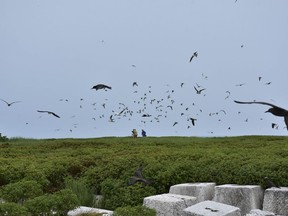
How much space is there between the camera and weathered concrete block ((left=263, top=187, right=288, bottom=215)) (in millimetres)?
11133

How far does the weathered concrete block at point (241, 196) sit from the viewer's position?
11.4m

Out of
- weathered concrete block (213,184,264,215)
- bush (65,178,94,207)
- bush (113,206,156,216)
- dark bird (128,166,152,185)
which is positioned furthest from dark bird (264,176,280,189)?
bush (65,178,94,207)

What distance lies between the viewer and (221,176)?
1278 centimetres

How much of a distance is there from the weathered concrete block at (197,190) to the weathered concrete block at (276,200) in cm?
129

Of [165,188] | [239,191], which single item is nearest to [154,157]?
[165,188]

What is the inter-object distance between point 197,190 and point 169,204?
1.20 m

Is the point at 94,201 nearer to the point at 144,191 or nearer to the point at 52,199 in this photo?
the point at 144,191

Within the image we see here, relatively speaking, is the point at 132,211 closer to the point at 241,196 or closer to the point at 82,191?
the point at 241,196

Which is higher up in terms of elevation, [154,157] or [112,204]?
[154,157]

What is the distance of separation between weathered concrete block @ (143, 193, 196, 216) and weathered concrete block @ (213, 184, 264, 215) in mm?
668

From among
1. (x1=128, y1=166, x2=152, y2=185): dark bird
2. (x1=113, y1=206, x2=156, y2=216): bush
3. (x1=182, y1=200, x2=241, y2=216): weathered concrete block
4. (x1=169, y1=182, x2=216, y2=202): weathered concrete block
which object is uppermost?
(x1=128, y1=166, x2=152, y2=185): dark bird

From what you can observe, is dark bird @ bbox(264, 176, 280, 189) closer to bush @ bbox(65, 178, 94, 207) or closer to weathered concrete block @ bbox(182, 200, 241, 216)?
weathered concrete block @ bbox(182, 200, 241, 216)

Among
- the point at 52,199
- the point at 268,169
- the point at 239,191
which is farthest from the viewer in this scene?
the point at 268,169

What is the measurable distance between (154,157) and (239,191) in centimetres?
385
